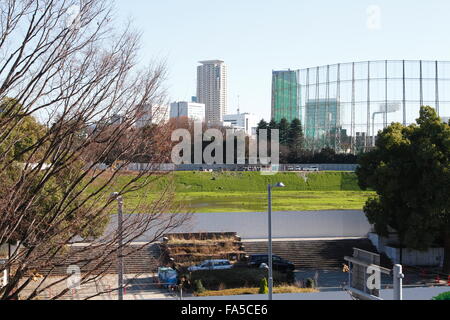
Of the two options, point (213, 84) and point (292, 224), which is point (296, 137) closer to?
point (292, 224)

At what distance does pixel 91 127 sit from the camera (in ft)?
16.0

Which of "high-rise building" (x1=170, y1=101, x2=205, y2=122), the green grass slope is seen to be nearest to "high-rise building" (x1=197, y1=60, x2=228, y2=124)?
"high-rise building" (x1=170, y1=101, x2=205, y2=122)

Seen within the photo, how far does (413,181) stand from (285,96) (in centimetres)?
2330

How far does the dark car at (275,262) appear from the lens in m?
19.7

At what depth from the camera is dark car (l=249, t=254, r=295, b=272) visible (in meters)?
19.7

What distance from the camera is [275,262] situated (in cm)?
1975

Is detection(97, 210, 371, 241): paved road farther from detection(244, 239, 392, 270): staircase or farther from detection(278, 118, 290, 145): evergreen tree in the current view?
detection(278, 118, 290, 145): evergreen tree

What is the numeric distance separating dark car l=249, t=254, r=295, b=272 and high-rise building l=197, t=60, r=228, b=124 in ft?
334

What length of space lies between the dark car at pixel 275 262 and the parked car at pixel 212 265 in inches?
36.3

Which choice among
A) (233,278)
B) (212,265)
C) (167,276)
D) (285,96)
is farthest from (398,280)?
(285,96)
